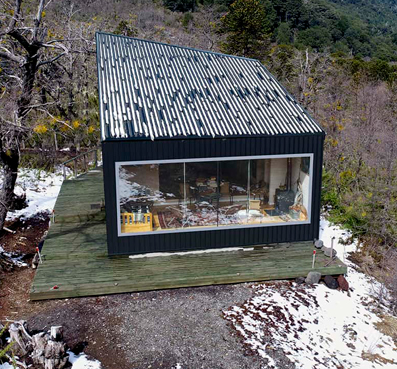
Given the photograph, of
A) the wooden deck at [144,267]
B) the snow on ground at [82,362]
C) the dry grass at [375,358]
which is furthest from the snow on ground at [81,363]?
the dry grass at [375,358]

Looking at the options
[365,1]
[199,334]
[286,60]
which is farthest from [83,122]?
[365,1]

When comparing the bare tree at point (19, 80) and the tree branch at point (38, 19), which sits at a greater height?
the tree branch at point (38, 19)

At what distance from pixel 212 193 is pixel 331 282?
272 cm

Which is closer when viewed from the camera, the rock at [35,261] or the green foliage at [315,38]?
the rock at [35,261]

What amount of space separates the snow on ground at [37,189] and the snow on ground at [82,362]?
21.8 ft

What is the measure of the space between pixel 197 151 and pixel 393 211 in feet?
16.3

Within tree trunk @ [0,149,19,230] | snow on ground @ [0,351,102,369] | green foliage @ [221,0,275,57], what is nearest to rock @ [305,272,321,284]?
snow on ground @ [0,351,102,369]

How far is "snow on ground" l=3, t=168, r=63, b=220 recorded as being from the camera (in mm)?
11373

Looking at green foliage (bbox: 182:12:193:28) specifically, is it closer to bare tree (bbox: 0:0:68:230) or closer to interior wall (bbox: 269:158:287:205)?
bare tree (bbox: 0:0:68:230)

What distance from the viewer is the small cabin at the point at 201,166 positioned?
7.41 metres

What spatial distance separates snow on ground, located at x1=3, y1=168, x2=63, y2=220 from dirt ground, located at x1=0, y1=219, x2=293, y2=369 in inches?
162

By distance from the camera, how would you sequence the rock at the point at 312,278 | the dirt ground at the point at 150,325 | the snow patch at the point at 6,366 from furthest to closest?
the rock at the point at 312,278
the dirt ground at the point at 150,325
the snow patch at the point at 6,366

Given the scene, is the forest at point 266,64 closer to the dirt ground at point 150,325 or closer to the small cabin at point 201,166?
the small cabin at point 201,166

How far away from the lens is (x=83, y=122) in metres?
16.2
